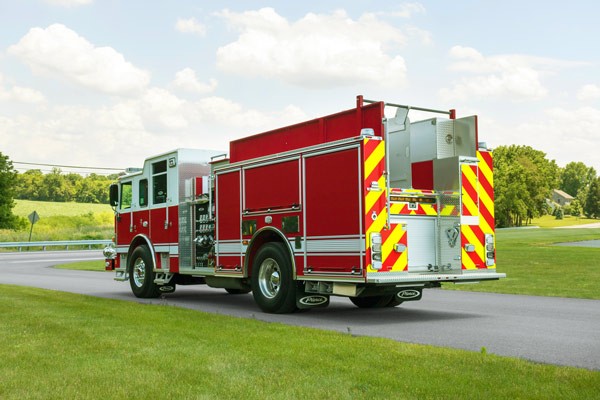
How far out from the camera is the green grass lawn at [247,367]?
5387 millimetres

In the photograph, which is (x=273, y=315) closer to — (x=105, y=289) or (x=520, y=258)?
(x=105, y=289)

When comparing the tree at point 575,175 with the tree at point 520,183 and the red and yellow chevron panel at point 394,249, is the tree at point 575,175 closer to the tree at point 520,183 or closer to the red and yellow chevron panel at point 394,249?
the tree at point 520,183

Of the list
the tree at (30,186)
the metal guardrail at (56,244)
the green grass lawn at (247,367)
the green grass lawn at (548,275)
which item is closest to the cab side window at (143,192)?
the green grass lawn at (247,367)

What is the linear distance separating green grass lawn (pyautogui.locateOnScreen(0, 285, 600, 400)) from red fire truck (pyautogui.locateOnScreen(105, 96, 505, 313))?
5.24 feet

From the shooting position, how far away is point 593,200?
132625 millimetres

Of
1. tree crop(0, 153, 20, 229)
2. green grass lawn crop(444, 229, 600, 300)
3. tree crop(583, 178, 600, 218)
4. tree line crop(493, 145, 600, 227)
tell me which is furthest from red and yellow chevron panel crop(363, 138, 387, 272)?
tree crop(583, 178, 600, 218)

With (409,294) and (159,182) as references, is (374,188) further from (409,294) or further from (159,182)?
(159,182)

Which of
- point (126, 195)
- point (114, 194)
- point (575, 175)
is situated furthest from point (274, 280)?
point (575, 175)

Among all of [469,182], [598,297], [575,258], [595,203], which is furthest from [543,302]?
[595,203]

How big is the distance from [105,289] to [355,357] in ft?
38.4

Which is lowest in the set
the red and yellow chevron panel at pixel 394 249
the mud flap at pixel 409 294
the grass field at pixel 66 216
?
the mud flap at pixel 409 294

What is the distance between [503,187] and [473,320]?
276 ft

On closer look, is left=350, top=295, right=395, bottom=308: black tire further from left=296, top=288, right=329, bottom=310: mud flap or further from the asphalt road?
left=296, top=288, right=329, bottom=310: mud flap

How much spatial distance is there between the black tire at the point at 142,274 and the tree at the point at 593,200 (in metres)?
130
